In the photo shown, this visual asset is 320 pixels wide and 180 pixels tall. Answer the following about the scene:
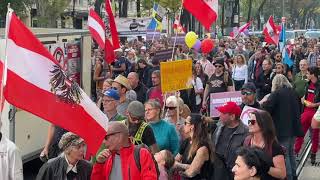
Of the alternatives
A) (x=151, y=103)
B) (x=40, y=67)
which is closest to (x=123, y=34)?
(x=151, y=103)

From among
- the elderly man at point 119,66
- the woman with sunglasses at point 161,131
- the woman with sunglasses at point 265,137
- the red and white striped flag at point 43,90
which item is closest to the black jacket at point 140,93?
the elderly man at point 119,66

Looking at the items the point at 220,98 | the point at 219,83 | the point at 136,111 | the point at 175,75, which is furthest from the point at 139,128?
the point at 219,83

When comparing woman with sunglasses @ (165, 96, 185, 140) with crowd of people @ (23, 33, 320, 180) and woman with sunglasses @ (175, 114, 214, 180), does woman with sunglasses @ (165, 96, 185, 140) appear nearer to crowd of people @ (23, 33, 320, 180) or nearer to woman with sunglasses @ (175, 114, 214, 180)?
crowd of people @ (23, 33, 320, 180)

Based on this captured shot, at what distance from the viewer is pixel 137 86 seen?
1173cm

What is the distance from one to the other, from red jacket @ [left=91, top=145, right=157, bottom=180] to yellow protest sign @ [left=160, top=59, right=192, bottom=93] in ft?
12.6

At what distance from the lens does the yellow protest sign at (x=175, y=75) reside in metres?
8.98

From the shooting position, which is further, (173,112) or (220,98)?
(220,98)

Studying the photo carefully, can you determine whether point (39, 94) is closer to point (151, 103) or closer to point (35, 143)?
point (151, 103)

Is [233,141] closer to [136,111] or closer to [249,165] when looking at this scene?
[136,111]

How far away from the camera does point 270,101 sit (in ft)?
30.0

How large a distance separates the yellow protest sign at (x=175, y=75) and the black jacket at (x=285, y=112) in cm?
125

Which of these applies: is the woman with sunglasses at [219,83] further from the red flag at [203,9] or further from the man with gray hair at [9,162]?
the man with gray hair at [9,162]

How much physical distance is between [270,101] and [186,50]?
15140 mm

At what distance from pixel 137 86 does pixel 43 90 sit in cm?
690
